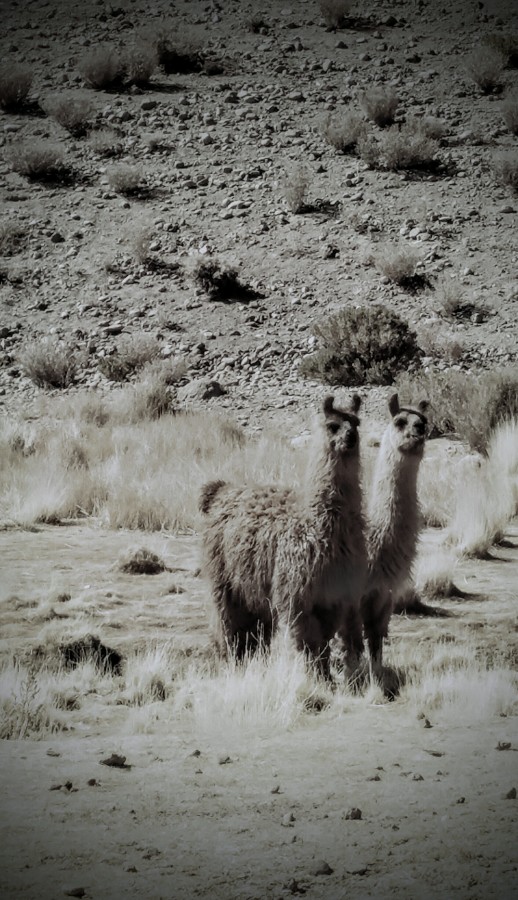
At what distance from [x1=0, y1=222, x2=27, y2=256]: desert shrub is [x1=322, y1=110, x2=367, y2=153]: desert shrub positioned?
25.7 feet

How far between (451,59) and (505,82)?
70.0 inches

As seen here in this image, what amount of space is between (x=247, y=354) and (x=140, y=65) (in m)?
14.2

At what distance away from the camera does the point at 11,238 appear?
29.0 metres

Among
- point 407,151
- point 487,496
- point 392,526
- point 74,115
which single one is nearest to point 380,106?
point 407,151

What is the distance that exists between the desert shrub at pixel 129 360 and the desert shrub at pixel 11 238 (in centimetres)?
677

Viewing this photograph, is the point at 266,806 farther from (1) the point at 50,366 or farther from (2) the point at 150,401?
(1) the point at 50,366

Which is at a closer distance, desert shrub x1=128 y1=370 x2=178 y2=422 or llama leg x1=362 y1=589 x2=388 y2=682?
llama leg x1=362 y1=589 x2=388 y2=682

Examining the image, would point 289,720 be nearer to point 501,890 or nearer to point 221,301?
point 501,890

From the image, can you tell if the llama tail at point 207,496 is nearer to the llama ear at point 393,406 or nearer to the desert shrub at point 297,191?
the llama ear at point 393,406

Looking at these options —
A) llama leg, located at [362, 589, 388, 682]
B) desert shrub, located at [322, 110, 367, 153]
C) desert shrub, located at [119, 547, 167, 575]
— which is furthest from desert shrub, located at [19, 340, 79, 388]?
llama leg, located at [362, 589, 388, 682]

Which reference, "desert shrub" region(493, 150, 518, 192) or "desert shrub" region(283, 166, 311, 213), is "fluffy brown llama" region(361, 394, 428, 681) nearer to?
"desert shrub" region(283, 166, 311, 213)

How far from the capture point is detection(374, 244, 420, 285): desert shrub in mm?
24203

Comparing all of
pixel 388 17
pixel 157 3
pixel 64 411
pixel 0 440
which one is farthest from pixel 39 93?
pixel 0 440

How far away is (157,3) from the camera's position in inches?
1506
